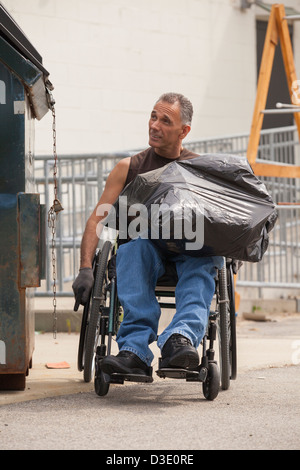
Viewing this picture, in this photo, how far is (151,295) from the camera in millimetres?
3984

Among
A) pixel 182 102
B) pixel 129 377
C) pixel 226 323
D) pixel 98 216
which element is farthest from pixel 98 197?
pixel 129 377

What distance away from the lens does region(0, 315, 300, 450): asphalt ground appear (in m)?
3.10

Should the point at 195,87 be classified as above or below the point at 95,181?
above

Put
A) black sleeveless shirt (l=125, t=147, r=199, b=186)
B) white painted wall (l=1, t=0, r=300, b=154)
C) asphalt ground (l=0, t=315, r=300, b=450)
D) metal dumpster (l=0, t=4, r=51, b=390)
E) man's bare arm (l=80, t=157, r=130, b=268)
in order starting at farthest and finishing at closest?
white painted wall (l=1, t=0, r=300, b=154) → black sleeveless shirt (l=125, t=147, r=199, b=186) → man's bare arm (l=80, t=157, r=130, b=268) → metal dumpster (l=0, t=4, r=51, b=390) → asphalt ground (l=0, t=315, r=300, b=450)

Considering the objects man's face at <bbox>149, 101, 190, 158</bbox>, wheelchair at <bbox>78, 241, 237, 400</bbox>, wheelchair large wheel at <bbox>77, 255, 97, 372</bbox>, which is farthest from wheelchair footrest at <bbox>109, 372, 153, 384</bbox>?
man's face at <bbox>149, 101, 190, 158</bbox>

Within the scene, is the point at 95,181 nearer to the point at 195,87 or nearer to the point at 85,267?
the point at 85,267

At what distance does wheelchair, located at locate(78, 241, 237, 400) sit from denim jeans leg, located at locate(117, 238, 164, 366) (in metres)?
0.09

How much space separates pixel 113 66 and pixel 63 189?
16.3ft

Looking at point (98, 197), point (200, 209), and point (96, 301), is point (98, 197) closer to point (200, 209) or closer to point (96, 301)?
point (96, 301)

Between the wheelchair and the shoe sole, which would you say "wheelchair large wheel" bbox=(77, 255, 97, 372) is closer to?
the wheelchair

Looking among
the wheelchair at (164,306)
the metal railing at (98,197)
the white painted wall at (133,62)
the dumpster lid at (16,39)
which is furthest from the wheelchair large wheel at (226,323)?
the white painted wall at (133,62)
